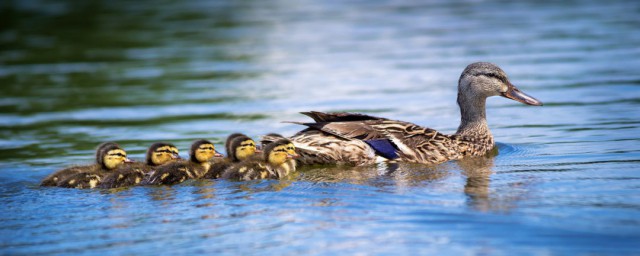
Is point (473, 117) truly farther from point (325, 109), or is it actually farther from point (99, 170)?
point (99, 170)

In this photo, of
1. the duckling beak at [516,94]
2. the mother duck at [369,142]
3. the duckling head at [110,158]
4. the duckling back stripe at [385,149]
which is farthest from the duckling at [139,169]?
the duckling beak at [516,94]

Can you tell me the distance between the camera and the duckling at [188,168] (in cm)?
857

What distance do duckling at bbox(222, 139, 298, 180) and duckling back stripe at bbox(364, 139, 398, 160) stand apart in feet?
2.70

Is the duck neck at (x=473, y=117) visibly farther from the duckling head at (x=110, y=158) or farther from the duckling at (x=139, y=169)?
the duckling head at (x=110, y=158)

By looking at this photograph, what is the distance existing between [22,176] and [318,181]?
8.90 feet

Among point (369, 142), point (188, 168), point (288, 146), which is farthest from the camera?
point (369, 142)

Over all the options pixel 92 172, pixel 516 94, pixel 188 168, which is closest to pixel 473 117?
pixel 516 94

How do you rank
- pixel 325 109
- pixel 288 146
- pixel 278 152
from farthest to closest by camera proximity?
pixel 325 109 < pixel 288 146 < pixel 278 152

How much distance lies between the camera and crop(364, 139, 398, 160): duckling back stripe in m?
9.45

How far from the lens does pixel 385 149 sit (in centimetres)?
946

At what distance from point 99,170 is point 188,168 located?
2.41 feet

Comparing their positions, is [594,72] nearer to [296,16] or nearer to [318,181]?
[318,181]

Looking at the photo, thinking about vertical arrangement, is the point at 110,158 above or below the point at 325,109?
below

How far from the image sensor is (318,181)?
8.58 meters
